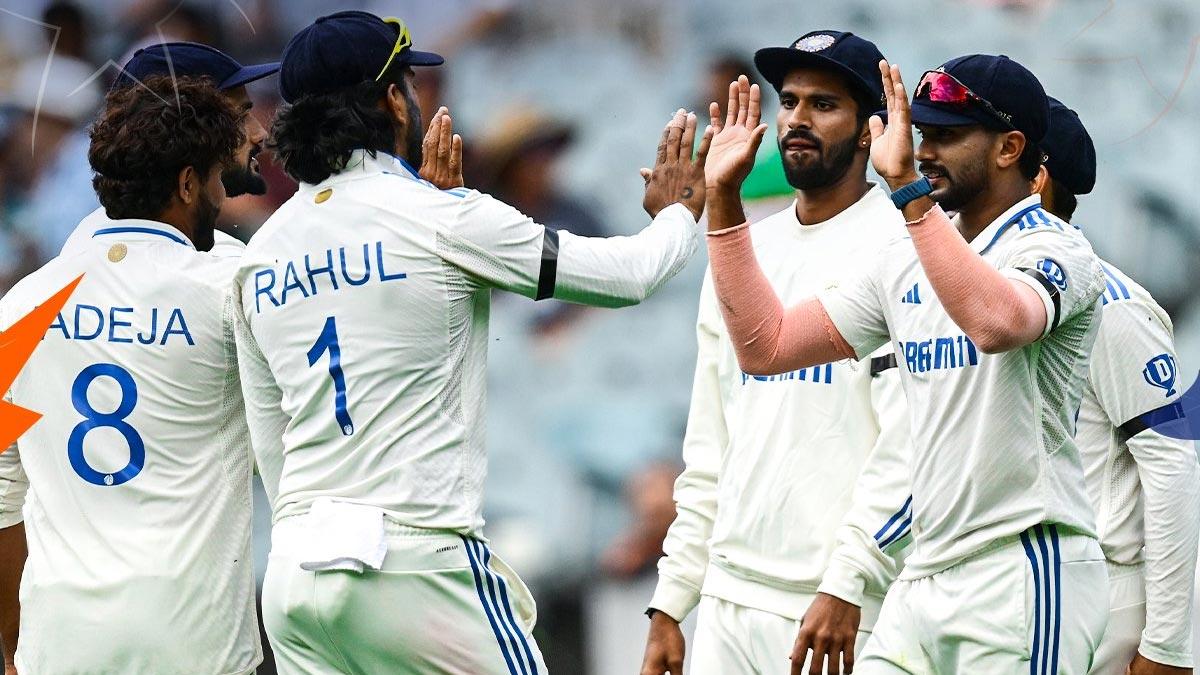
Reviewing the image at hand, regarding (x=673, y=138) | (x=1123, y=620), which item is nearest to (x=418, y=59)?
(x=673, y=138)

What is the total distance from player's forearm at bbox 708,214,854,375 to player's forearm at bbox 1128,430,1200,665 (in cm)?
114

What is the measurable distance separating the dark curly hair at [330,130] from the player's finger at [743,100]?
0.85 m

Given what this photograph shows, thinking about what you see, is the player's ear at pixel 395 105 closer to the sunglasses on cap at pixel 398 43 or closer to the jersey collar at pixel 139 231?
the sunglasses on cap at pixel 398 43

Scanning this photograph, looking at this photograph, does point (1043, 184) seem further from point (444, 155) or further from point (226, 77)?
point (226, 77)

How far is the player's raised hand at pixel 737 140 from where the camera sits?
183 inches

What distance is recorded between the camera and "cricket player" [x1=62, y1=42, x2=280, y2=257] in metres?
5.64

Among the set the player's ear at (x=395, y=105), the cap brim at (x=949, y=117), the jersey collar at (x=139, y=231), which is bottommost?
the jersey collar at (x=139, y=231)

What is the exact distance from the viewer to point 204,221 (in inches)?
207

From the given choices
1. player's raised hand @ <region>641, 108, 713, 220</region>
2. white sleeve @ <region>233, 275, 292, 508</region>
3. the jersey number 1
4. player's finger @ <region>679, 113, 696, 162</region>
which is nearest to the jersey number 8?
white sleeve @ <region>233, 275, 292, 508</region>

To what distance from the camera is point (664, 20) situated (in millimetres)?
7605

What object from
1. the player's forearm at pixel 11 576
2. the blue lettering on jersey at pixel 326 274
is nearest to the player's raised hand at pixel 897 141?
the blue lettering on jersey at pixel 326 274

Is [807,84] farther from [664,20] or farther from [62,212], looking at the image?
[62,212]

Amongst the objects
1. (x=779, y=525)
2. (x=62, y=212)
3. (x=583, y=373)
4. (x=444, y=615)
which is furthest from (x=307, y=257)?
(x=62, y=212)

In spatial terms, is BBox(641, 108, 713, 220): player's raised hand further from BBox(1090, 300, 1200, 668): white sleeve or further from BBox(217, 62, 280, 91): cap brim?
BBox(217, 62, 280, 91): cap brim
